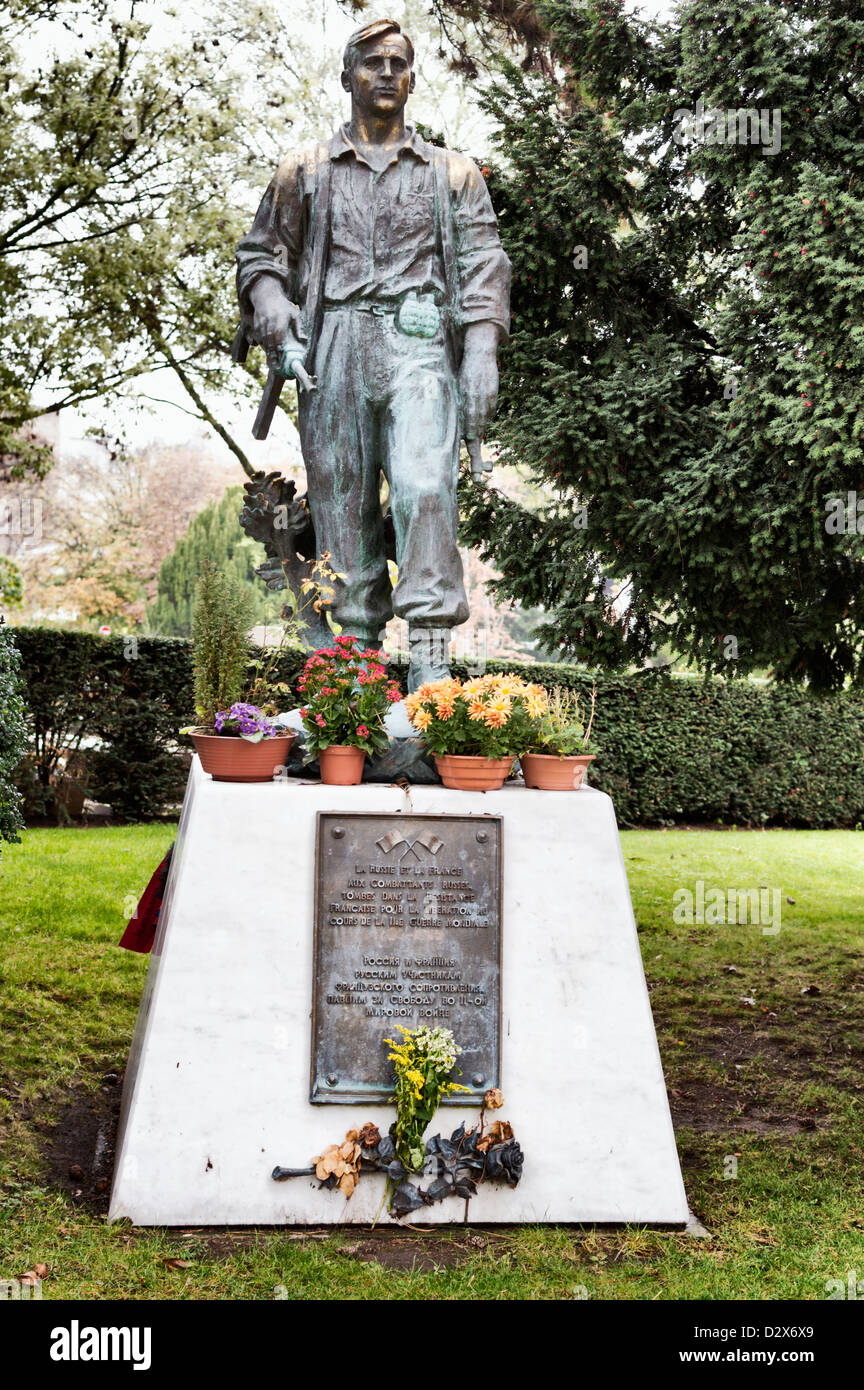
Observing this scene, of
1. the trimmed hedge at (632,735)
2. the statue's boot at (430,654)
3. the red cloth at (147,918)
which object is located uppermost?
the statue's boot at (430,654)

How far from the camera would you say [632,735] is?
556 inches

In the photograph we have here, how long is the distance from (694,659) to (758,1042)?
100 inches

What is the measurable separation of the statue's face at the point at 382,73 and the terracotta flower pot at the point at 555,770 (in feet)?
7.88

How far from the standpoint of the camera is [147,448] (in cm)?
2773

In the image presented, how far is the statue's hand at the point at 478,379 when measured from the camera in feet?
14.5

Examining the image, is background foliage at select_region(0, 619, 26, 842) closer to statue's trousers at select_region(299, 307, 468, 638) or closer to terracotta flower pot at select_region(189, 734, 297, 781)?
statue's trousers at select_region(299, 307, 468, 638)

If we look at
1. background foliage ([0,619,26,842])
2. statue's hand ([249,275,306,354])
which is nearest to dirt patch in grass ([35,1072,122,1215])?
background foliage ([0,619,26,842])

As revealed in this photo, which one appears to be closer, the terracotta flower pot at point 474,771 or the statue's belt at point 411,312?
the terracotta flower pot at point 474,771

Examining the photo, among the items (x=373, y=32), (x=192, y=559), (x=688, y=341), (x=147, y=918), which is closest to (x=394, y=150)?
(x=373, y=32)

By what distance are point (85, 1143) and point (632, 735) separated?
10.5 metres

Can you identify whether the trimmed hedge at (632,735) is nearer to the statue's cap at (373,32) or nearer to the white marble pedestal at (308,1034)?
the statue's cap at (373,32)

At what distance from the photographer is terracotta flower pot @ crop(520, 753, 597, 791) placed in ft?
12.7

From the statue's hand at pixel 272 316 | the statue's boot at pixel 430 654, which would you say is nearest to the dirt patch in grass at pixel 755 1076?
the statue's boot at pixel 430 654

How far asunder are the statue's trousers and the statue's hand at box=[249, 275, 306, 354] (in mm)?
111
